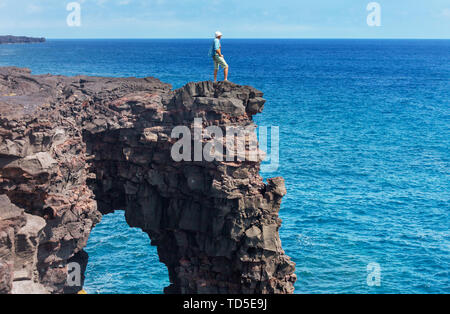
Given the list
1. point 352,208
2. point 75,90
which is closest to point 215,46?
point 75,90

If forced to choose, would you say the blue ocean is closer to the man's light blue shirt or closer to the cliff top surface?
the cliff top surface

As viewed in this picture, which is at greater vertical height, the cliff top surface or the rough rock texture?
the cliff top surface

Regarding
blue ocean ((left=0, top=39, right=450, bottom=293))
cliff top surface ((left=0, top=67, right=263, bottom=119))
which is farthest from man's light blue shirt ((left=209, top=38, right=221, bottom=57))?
blue ocean ((left=0, top=39, right=450, bottom=293))

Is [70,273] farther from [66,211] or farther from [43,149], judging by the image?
[43,149]

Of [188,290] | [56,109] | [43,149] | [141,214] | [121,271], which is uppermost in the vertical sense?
[56,109]

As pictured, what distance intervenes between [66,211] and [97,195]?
5039 mm

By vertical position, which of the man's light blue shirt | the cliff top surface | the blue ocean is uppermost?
the man's light blue shirt

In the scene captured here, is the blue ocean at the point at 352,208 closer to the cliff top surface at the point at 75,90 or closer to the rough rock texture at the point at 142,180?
the rough rock texture at the point at 142,180

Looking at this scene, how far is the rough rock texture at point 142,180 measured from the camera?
2325 cm

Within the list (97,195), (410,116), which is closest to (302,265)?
(97,195)

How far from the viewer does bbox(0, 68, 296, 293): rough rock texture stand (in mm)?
23250

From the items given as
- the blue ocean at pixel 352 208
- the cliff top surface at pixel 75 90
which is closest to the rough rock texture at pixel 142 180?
the cliff top surface at pixel 75 90

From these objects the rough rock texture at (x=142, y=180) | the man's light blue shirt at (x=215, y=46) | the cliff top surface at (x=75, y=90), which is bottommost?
the rough rock texture at (x=142, y=180)

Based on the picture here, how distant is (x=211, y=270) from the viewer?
2730 cm
